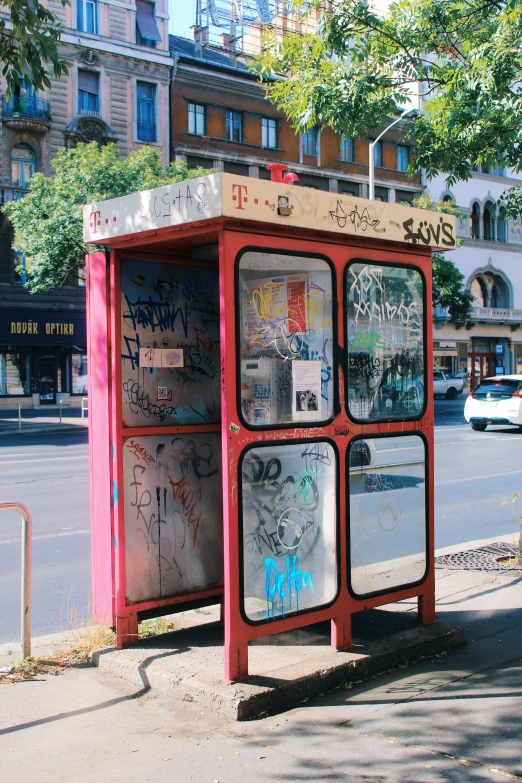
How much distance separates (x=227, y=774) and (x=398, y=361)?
9.14 ft

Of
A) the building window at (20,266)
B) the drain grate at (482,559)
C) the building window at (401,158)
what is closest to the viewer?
the drain grate at (482,559)

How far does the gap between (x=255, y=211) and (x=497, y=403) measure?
18484 millimetres

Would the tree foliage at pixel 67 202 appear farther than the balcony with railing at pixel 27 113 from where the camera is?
No

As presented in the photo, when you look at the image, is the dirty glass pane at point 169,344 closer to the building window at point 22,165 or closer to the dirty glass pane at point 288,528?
the dirty glass pane at point 288,528

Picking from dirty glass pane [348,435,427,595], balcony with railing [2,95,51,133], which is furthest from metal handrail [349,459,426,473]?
balcony with railing [2,95,51,133]

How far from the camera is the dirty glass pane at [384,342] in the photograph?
4984 millimetres

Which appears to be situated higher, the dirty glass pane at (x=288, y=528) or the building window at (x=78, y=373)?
the building window at (x=78, y=373)

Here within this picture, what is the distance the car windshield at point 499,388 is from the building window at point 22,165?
66.7ft

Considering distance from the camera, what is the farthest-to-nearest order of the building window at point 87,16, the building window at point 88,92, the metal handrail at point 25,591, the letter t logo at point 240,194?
1. the building window at point 88,92
2. the building window at point 87,16
3. the metal handrail at point 25,591
4. the letter t logo at point 240,194

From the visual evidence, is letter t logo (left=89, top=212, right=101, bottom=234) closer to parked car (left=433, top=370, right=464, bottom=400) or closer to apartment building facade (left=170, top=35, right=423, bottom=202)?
apartment building facade (left=170, top=35, right=423, bottom=202)

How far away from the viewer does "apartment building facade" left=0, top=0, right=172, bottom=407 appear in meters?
32.8

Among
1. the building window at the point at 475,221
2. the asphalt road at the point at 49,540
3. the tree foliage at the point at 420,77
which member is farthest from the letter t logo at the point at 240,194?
the building window at the point at 475,221

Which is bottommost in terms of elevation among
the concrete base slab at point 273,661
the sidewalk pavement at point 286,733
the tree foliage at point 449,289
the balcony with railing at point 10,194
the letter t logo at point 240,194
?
the sidewalk pavement at point 286,733

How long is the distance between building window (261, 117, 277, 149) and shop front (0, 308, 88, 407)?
496 inches
